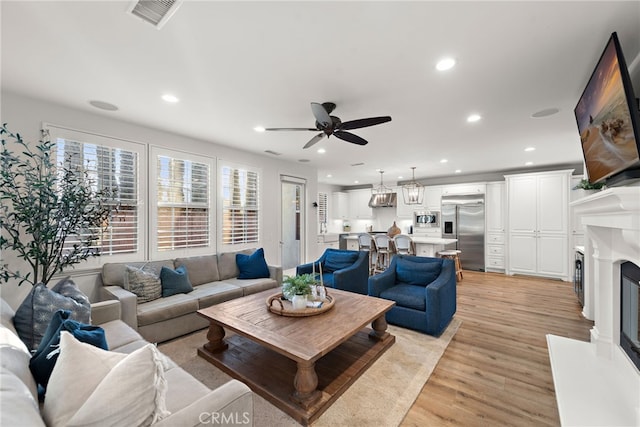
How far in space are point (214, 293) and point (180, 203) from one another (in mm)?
1535

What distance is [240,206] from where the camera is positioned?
482 cm

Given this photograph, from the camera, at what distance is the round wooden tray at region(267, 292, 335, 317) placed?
2467 mm

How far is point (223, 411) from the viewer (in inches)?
44.8

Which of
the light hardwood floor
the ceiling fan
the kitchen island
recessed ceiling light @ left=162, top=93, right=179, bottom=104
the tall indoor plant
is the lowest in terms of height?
the light hardwood floor

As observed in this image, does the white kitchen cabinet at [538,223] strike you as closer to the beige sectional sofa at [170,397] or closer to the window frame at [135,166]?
the beige sectional sofa at [170,397]

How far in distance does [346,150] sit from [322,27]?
3107 millimetres

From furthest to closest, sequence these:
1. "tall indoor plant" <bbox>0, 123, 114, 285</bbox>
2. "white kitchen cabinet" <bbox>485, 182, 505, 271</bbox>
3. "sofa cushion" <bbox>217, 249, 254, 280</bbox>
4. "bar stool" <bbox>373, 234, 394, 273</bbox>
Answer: "white kitchen cabinet" <bbox>485, 182, 505, 271</bbox> < "bar stool" <bbox>373, 234, 394, 273</bbox> < "sofa cushion" <bbox>217, 249, 254, 280</bbox> < "tall indoor plant" <bbox>0, 123, 114, 285</bbox>

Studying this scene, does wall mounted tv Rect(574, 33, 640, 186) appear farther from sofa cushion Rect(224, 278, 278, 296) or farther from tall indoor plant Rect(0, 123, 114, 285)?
tall indoor plant Rect(0, 123, 114, 285)

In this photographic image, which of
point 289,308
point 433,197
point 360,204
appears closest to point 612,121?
point 289,308

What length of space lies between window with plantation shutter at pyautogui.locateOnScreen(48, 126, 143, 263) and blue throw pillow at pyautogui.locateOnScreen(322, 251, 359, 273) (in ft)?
9.24

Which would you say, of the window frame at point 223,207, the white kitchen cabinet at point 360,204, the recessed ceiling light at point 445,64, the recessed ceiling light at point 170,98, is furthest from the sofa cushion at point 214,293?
the white kitchen cabinet at point 360,204

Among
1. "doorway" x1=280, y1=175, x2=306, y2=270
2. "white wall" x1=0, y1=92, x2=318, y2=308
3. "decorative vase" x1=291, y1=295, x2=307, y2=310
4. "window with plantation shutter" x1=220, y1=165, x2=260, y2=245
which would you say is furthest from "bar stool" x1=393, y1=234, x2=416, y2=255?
"decorative vase" x1=291, y1=295, x2=307, y2=310

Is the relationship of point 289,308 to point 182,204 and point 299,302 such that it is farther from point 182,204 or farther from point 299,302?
point 182,204

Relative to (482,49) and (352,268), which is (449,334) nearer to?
(352,268)
